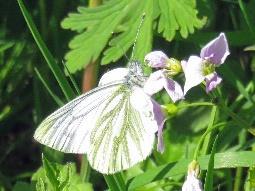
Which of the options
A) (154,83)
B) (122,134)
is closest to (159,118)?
(154,83)

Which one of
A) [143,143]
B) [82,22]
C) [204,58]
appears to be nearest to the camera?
[204,58]

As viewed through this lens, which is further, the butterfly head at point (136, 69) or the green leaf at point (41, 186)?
the butterfly head at point (136, 69)

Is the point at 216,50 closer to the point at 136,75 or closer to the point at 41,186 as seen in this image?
the point at 136,75

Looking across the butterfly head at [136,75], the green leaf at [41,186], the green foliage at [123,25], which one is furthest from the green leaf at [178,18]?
the green leaf at [41,186]

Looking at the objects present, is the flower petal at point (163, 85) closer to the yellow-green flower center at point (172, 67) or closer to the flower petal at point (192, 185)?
the yellow-green flower center at point (172, 67)

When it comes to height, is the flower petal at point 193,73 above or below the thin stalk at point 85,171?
above

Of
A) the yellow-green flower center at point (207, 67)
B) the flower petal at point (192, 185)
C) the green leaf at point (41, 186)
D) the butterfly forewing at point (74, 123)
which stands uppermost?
the yellow-green flower center at point (207, 67)

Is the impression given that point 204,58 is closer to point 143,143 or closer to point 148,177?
point 143,143

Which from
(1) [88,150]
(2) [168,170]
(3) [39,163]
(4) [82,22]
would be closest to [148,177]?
(2) [168,170]

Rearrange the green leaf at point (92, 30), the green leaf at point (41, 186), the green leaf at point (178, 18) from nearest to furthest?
1. the green leaf at point (41, 186)
2. the green leaf at point (178, 18)
3. the green leaf at point (92, 30)

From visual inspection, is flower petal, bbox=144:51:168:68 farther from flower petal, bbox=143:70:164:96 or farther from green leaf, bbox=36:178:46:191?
green leaf, bbox=36:178:46:191
